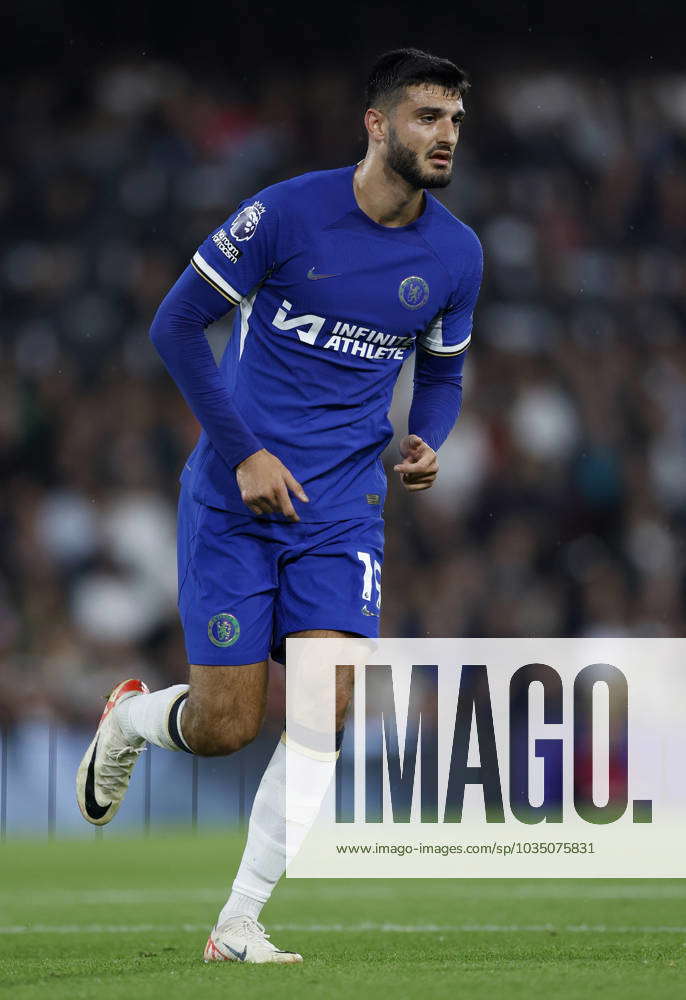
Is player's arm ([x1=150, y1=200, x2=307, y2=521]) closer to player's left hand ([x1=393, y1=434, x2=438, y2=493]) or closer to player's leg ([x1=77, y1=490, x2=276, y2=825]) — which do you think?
player's leg ([x1=77, y1=490, x2=276, y2=825])

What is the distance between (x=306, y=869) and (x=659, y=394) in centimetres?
557

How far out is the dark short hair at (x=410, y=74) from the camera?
14.4ft

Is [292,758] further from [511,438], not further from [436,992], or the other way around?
[511,438]

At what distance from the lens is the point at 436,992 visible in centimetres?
350

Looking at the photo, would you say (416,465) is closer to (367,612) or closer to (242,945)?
(367,612)

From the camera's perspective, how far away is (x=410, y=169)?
4391mm

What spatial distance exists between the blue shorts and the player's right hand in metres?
0.13

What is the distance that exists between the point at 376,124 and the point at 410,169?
19 centimetres

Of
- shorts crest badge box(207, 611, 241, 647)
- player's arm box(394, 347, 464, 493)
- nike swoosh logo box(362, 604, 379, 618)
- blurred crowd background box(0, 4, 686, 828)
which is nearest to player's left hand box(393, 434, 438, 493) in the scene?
player's arm box(394, 347, 464, 493)

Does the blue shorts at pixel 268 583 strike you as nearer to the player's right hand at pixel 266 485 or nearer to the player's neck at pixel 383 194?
the player's right hand at pixel 266 485

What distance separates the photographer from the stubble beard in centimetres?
437

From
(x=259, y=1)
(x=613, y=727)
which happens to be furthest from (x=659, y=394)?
(x=259, y=1)

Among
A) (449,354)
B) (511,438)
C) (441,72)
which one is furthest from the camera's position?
(511,438)

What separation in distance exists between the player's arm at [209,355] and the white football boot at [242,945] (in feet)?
3.41
